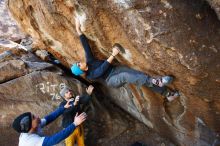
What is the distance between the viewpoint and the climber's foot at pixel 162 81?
6.84 metres

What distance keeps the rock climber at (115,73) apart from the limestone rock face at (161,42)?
148mm

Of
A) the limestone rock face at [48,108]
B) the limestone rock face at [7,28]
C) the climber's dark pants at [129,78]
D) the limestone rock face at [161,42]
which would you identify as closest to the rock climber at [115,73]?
the climber's dark pants at [129,78]

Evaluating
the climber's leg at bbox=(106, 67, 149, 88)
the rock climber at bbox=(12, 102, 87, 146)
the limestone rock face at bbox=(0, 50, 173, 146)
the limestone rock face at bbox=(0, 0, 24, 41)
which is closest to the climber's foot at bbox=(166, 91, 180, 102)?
the climber's leg at bbox=(106, 67, 149, 88)

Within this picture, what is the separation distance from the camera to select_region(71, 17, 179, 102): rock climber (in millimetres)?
7148

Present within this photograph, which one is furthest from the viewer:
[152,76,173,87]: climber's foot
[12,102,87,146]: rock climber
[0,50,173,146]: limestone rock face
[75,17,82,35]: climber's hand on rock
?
[0,50,173,146]: limestone rock face

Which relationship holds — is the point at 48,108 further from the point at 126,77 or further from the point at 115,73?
the point at 126,77

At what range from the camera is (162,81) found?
6.88m

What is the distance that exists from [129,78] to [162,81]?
739mm

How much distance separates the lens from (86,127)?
1070cm

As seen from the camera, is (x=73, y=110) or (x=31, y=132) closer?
(x=31, y=132)

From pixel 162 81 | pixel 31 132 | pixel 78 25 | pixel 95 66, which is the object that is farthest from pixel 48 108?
pixel 162 81

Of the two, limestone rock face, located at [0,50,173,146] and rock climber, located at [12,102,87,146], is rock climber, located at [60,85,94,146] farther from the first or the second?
rock climber, located at [12,102,87,146]

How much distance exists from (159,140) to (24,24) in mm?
5172

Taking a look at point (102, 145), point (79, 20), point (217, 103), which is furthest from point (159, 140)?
point (79, 20)
